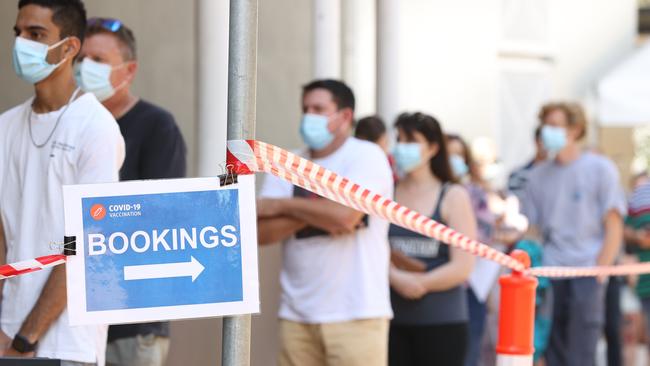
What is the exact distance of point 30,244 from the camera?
13.6ft

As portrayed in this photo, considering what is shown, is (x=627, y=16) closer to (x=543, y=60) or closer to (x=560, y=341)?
(x=543, y=60)

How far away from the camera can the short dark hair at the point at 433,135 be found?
6.56 metres

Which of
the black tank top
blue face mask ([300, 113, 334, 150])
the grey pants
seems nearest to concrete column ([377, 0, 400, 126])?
the grey pants

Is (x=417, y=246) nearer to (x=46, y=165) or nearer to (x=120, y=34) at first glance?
(x=120, y=34)

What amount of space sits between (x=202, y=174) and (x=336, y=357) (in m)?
1.30

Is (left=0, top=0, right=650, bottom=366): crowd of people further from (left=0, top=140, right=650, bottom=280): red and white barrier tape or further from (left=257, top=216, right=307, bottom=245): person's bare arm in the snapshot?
(left=0, top=140, right=650, bottom=280): red and white barrier tape

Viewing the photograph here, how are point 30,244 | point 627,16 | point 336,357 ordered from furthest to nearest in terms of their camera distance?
point 627,16
point 336,357
point 30,244

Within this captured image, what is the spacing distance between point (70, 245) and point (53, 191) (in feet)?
2.96

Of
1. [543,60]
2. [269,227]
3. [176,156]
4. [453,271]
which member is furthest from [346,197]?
[543,60]

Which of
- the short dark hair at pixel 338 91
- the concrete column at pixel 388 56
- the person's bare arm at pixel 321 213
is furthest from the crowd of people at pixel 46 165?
the concrete column at pixel 388 56

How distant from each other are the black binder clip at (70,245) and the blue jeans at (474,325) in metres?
5.57

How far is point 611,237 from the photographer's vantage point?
8391 mm

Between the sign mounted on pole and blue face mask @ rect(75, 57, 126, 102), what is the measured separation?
1933mm

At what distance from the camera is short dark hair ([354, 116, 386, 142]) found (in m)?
7.23
